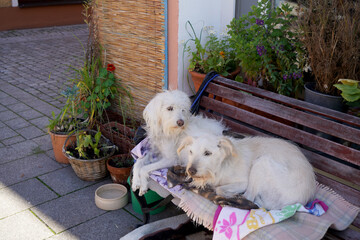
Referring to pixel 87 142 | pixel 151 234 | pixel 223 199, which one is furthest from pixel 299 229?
pixel 87 142

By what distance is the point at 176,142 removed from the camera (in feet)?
11.3

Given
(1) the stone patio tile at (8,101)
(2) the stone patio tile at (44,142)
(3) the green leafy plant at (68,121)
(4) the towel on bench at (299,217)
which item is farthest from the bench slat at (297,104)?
(1) the stone patio tile at (8,101)

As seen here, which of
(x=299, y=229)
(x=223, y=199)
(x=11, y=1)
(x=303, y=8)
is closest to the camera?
(x=299, y=229)

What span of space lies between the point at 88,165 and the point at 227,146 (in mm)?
1958

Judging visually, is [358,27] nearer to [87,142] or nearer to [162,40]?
[162,40]

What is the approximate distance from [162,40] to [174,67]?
1.16 feet

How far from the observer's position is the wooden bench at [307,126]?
290 centimetres

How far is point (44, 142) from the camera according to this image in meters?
5.20

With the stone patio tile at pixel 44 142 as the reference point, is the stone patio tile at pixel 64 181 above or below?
below

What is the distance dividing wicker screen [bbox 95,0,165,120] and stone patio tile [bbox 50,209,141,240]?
5.57 ft

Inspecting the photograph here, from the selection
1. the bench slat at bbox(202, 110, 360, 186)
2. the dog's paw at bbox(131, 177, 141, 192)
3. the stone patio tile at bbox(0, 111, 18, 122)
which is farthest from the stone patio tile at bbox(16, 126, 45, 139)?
the bench slat at bbox(202, 110, 360, 186)

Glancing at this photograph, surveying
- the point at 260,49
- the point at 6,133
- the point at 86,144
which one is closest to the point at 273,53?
the point at 260,49

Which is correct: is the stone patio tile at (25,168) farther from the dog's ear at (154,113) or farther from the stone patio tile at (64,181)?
the dog's ear at (154,113)

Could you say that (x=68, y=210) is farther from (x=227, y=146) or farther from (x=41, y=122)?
(x=41, y=122)
